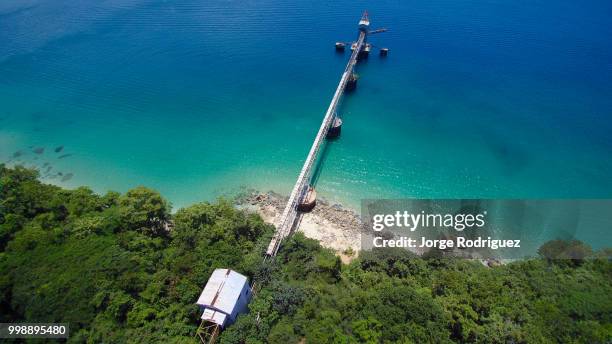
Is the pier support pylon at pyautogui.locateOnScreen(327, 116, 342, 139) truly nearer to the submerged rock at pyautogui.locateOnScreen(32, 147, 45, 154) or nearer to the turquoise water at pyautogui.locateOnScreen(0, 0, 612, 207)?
the turquoise water at pyautogui.locateOnScreen(0, 0, 612, 207)

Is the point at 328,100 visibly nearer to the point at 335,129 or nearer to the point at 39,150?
the point at 335,129

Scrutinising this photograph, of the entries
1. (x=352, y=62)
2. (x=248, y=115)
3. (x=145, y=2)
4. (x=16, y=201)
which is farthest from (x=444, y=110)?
(x=145, y=2)

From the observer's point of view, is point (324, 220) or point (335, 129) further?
point (335, 129)

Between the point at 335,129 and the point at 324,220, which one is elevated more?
the point at 335,129

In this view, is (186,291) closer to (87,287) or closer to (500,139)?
(87,287)

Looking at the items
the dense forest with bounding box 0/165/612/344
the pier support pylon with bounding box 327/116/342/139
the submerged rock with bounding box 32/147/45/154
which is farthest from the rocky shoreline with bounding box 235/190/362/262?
the submerged rock with bounding box 32/147/45/154

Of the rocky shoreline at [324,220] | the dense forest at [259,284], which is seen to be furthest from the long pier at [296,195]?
the rocky shoreline at [324,220]

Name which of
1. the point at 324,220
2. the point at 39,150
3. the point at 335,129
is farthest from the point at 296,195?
the point at 39,150
